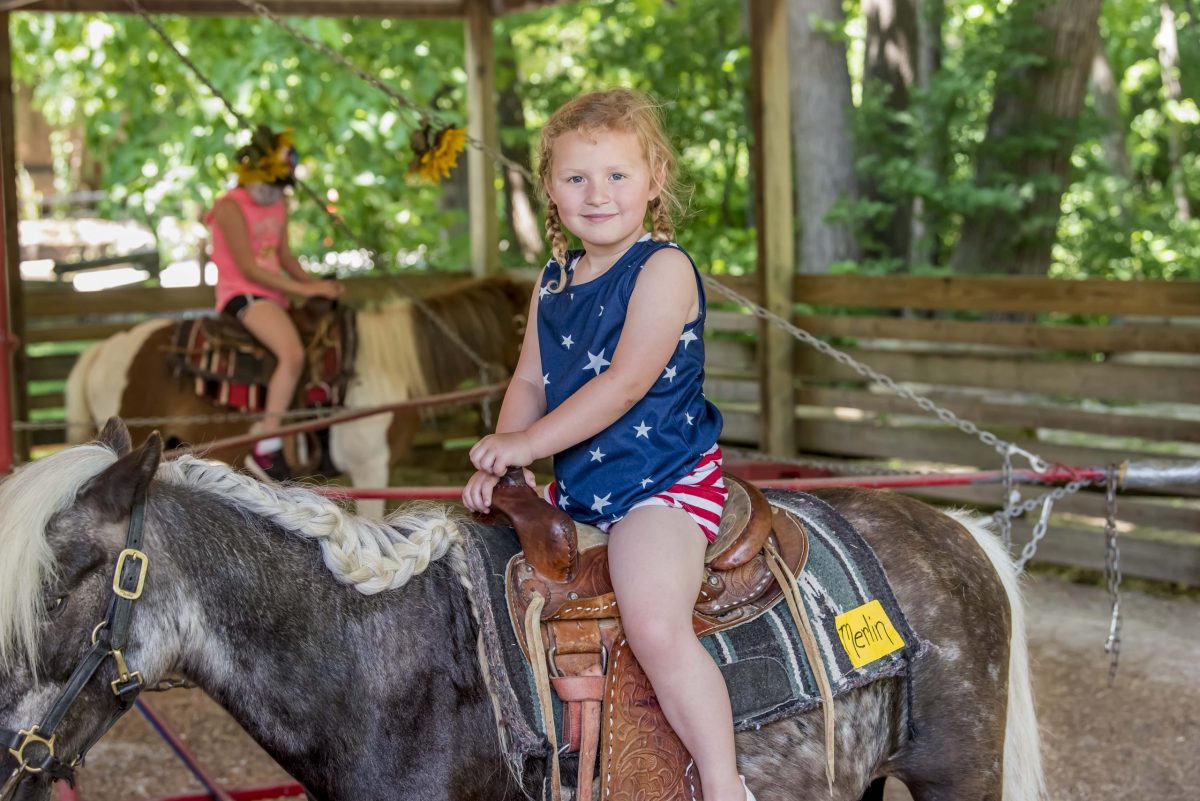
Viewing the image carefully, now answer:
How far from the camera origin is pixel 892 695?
2.36 metres

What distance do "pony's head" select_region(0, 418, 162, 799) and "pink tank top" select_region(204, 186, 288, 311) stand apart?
14.6 ft

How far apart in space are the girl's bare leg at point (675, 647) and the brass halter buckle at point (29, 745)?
0.89 m

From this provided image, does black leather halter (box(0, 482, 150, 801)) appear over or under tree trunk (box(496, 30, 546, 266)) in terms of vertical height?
under

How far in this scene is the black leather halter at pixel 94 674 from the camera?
1.70 m

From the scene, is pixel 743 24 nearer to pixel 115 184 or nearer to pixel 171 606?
pixel 115 184

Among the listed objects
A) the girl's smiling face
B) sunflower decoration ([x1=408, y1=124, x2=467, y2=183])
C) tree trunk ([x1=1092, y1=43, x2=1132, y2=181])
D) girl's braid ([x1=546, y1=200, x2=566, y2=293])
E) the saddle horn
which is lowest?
the saddle horn

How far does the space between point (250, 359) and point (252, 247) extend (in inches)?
23.3

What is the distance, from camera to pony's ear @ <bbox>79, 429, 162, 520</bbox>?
176 centimetres

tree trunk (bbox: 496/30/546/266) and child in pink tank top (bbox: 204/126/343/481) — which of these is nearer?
child in pink tank top (bbox: 204/126/343/481)

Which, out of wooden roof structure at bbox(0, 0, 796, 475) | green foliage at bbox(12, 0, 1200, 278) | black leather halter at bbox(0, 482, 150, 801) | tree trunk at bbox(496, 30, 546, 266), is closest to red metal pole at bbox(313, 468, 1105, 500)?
black leather halter at bbox(0, 482, 150, 801)

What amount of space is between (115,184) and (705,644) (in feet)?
32.8

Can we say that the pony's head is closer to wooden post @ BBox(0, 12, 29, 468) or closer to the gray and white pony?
the gray and white pony

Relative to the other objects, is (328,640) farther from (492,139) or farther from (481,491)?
(492,139)

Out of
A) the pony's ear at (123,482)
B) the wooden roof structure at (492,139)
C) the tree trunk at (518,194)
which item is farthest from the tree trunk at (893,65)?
the pony's ear at (123,482)
